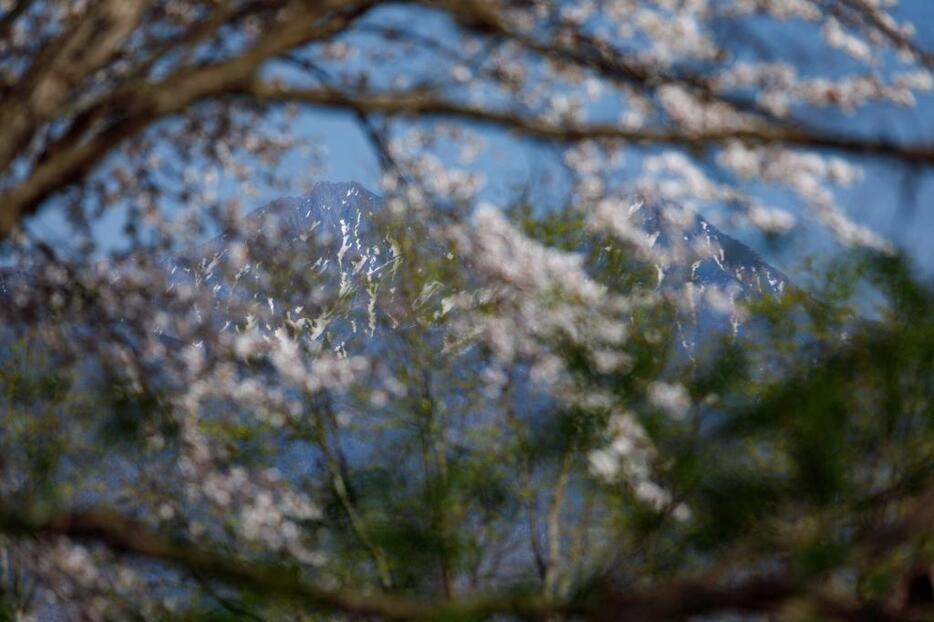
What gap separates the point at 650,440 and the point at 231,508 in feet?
6.12

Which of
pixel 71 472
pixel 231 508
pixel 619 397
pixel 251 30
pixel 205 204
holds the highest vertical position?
pixel 251 30

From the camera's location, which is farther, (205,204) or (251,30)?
(205,204)

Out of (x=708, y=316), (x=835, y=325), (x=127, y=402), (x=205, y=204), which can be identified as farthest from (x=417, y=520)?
(x=708, y=316)

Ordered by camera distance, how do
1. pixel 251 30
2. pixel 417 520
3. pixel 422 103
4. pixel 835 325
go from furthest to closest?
pixel 835 325, pixel 417 520, pixel 251 30, pixel 422 103

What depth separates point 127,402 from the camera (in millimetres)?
3162

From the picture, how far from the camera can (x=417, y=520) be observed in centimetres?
378

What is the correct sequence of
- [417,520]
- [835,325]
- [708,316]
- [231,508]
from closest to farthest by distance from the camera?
[417,520]
[231,508]
[835,325]
[708,316]

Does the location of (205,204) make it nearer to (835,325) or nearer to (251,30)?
(251,30)

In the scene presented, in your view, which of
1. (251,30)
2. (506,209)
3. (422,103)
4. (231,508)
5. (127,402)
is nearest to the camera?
(422,103)

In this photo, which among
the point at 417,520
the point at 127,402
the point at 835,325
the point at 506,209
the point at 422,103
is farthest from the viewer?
the point at 506,209

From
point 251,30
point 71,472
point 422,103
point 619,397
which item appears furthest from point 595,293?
point 71,472

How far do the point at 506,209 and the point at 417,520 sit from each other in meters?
1.92

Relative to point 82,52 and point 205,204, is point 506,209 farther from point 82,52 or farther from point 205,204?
point 82,52

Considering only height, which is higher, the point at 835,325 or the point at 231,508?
the point at 835,325
